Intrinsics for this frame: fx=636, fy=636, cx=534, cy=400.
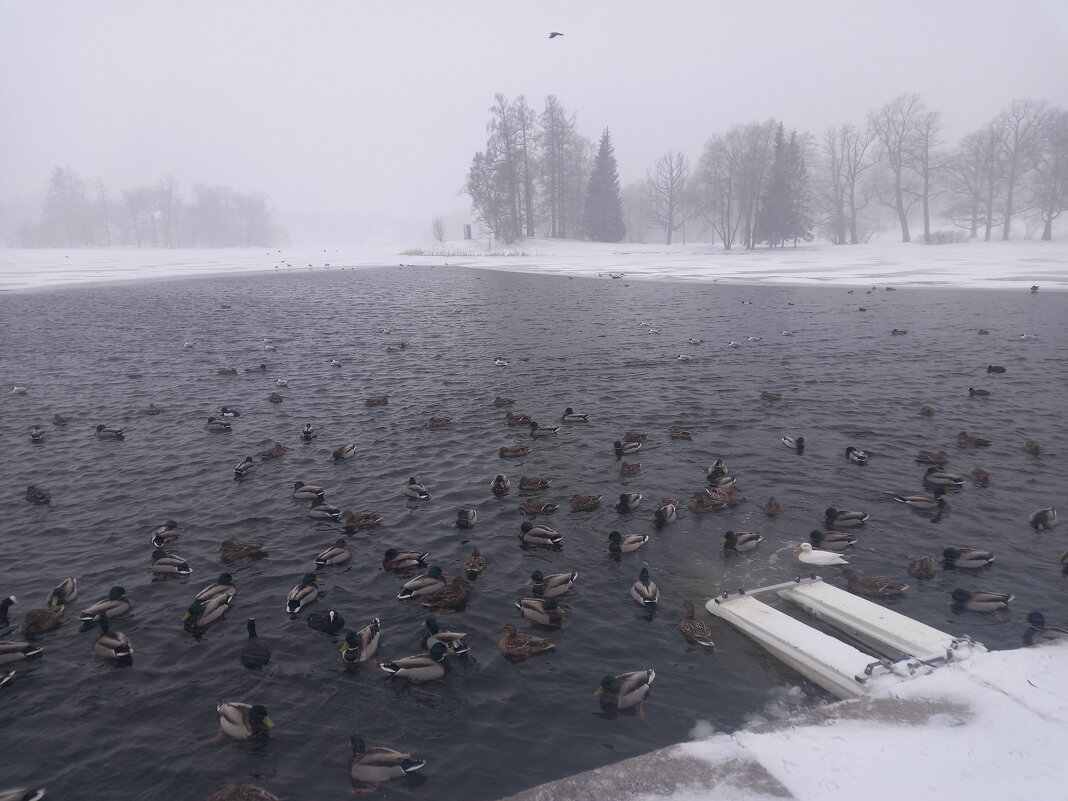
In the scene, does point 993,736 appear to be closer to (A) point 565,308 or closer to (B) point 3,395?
(B) point 3,395

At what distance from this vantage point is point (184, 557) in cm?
1038

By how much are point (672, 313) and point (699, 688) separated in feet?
91.5

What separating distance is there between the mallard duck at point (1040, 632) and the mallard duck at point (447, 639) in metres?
7.00

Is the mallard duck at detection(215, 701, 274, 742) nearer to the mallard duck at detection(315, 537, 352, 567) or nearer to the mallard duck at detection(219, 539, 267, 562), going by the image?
the mallard duck at detection(315, 537, 352, 567)

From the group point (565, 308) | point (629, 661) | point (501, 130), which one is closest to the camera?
point (629, 661)

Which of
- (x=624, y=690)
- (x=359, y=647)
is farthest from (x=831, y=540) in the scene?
(x=359, y=647)

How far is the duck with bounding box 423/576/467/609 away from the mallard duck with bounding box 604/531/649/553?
103 inches

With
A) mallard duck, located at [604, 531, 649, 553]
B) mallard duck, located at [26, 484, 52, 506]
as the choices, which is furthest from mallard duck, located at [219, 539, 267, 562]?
mallard duck, located at [604, 531, 649, 553]

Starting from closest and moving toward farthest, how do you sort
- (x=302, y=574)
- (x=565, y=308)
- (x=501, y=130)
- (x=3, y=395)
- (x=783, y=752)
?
1. (x=783, y=752)
2. (x=302, y=574)
3. (x=3, y=395)
4. (x=565, y=308)
5. (x=501, y=130)

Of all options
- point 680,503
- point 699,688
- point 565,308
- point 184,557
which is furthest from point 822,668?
point 565,308

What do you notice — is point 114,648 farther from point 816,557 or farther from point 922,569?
point 922,569

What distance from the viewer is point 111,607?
8.80 m

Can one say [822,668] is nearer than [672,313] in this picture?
Yes

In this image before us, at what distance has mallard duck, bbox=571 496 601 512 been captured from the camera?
1198 centimetres
